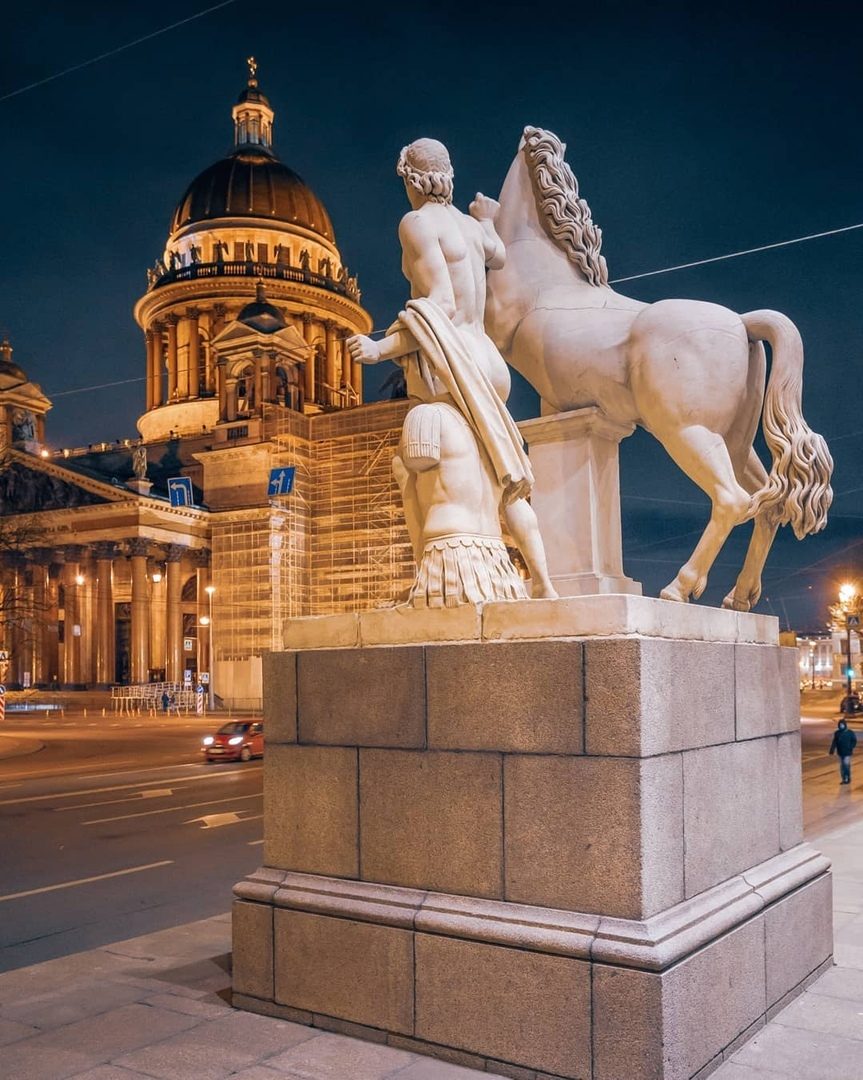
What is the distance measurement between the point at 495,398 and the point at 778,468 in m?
2.25

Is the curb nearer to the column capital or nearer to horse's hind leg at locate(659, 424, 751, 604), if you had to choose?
horse's hind leg at locate(659, 424, 751, 604)

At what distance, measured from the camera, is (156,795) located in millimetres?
20531

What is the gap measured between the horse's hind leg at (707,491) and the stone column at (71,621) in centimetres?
6907

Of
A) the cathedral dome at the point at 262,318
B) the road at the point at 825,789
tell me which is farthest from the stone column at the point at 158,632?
the road at the point at 825,789

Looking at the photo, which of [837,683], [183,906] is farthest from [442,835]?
[837,683]

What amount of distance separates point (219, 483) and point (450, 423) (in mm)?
64272

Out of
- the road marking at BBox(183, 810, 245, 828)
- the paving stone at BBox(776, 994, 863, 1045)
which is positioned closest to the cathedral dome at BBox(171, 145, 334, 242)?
the road marking at BBox(183, 810, 245, 828)

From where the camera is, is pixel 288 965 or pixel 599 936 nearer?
pixel 599 936

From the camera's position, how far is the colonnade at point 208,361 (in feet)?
293

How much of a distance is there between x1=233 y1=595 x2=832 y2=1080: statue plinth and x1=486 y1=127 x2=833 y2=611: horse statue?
1.33m

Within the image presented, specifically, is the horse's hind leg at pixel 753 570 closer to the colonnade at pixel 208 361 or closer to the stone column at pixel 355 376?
the colonnade at pixel 208 361

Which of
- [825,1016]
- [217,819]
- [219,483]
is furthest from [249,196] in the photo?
[825,1016]

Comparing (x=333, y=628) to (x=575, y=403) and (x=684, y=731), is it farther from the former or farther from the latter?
(x=575, y=403)

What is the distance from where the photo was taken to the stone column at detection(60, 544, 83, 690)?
240 feet
